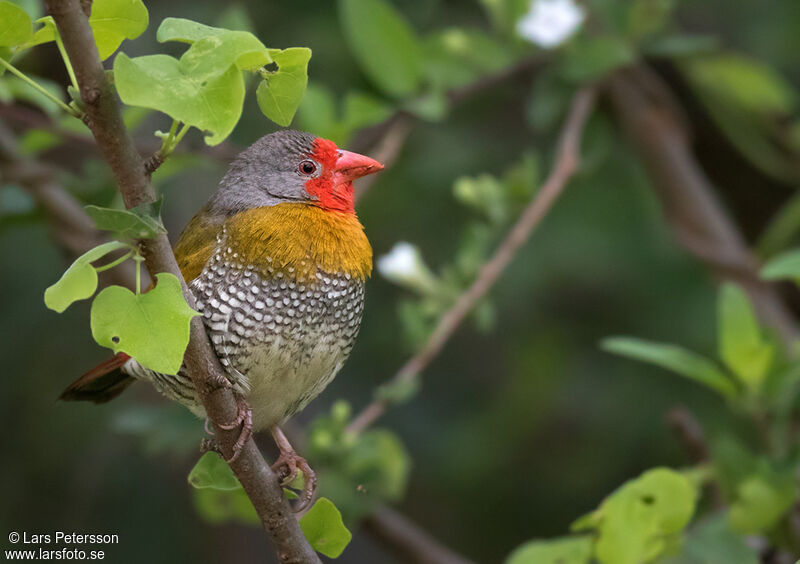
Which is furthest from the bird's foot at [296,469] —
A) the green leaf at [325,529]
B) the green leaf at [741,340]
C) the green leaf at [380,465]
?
the green leaf at [741,340]

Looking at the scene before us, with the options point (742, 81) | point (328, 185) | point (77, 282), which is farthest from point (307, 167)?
point (742, 81)

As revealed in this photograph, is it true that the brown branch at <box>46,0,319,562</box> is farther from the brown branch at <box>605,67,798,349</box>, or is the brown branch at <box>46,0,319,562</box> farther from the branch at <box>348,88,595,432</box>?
the brown branch at <box>605,67,798,349</box>

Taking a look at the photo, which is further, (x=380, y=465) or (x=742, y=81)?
(x=742, y=81)

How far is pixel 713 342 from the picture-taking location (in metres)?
3.85

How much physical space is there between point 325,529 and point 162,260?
74 cm

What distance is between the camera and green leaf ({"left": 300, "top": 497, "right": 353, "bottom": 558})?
1.89 m

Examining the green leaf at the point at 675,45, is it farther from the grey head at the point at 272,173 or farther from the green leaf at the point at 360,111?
the grey head at the point at 272,173

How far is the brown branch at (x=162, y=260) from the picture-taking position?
49.9 inches

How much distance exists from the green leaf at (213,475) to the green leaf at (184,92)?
828 millimetres

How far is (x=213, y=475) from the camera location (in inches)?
75.6

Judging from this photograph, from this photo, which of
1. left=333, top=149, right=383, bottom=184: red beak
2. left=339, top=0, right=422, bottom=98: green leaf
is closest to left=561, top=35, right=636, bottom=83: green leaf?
left=339, top=0, right=422, bottom=98: green leaf

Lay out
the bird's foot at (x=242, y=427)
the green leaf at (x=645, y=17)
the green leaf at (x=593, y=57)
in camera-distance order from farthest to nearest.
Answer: the green leaf at (x=645, y=17) < the green leaf at (x=593, y=57) < the bird's foot at (x=242, y=427)

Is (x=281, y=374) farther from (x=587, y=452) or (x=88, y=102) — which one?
(x=587, y=452)

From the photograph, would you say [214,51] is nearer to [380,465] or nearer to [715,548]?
[715,548]
